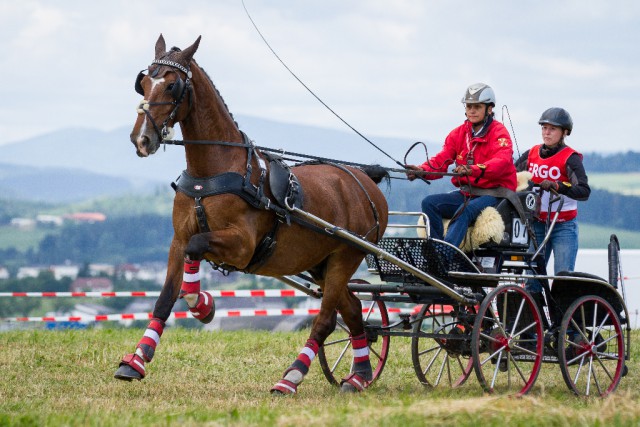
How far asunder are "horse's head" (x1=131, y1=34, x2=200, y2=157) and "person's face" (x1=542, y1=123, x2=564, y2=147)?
3.53m

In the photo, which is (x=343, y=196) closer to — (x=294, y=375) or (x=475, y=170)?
(x=475, y=170)

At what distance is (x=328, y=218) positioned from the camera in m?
8.51

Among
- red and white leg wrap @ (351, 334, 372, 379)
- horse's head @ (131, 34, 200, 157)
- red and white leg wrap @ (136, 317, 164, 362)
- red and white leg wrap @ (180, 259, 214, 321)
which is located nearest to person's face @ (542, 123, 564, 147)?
red and white leg wrap @ (351, 334, 372, 379)

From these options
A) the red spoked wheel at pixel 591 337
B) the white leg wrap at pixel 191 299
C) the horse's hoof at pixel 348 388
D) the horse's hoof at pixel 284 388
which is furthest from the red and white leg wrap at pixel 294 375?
the red spoked wheel at pixel 591 337

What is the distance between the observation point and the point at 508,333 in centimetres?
915

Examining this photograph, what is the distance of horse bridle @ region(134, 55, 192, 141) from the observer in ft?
24.2

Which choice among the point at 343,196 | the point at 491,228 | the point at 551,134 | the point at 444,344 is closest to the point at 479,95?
the point at 551,134

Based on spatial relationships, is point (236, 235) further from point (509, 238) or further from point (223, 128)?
point (509, 238)

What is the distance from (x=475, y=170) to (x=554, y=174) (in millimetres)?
946

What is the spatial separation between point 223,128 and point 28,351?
4.17 meters

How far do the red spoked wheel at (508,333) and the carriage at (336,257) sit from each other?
0.01m

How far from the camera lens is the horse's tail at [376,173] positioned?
32.2ft

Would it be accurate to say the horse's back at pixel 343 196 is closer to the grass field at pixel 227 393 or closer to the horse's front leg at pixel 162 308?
the horse's front leg at pixel 162 308

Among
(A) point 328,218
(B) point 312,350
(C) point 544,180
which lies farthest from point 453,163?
(B) point 312,350
